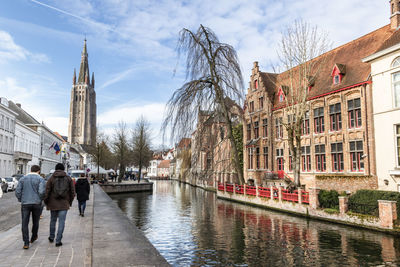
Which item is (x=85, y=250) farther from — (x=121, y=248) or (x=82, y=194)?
(x=82, y=194)

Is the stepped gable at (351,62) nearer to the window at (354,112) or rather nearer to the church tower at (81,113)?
the window at (354,112)

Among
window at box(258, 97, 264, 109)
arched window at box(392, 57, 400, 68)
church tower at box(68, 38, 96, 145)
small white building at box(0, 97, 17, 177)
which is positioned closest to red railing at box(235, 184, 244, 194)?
window at box(258, 97, 264, 109)

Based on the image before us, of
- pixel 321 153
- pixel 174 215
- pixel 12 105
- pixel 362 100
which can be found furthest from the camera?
pixel 12 105

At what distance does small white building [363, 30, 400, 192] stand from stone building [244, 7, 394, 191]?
4.22ft

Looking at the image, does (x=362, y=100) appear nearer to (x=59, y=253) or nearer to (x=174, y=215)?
(x=174, y=215)

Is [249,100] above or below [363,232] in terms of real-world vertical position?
above

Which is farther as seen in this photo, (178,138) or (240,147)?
(240,147)

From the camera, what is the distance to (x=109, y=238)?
778cm

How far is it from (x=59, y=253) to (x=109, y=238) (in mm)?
1809

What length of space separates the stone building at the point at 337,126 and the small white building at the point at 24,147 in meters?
31.8

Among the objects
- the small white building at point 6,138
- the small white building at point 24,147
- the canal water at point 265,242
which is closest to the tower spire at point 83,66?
the small white building at point 24,147

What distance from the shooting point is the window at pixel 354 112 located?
69.6ft

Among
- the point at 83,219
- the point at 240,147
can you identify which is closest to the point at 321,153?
the point at 240,147

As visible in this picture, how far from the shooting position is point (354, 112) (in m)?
21.4
